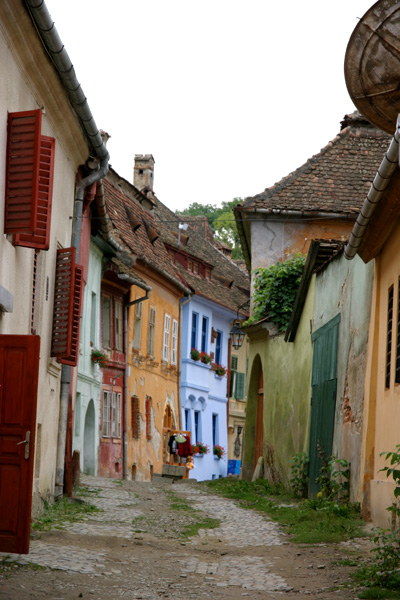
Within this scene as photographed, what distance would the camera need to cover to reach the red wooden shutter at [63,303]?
44.8ft

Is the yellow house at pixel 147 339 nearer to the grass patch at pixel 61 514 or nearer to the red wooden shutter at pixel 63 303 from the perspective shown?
the grass patch at pixel 61 514

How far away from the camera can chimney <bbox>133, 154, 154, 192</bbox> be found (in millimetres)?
43250

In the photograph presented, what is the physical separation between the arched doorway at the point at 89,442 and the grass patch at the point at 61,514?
9.94 metres

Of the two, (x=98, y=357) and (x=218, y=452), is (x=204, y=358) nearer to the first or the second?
(x=218, y=452)

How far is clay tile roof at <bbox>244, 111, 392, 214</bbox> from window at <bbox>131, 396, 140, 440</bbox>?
8.30m

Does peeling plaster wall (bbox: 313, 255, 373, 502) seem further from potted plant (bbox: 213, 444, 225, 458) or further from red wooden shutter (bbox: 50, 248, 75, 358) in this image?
potted plant (bbox: 213, 444, 225, 458)

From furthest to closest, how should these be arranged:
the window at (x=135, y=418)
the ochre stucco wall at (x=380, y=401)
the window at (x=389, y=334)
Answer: the window at (x=135, y=418) → the window at (x=389, y=334) → the ochre stucco wall at (x=380, y=401)

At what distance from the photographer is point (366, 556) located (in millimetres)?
9703

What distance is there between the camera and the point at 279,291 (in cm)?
2205

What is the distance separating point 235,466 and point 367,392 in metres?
33.2

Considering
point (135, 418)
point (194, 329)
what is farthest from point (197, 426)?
point (135, 418)

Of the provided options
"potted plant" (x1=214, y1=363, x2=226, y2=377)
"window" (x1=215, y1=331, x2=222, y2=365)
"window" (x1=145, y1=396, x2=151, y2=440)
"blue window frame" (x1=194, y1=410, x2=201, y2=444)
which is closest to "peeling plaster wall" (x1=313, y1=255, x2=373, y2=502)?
"window" (x1=145, y1=396, x2=151, y2=440)

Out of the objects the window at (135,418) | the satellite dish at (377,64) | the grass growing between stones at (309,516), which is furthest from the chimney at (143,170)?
the satellite dish at (377,64)

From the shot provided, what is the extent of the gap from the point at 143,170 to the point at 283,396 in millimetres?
24356
